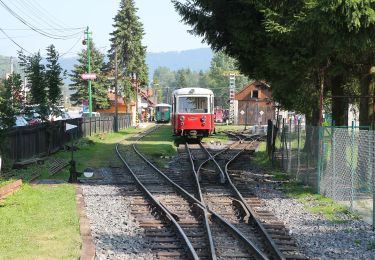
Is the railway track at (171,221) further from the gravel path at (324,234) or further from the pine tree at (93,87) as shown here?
the pine tree at (93,87)

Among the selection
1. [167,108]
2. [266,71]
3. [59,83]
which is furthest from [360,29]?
[167,108]

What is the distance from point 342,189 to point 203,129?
815 inches

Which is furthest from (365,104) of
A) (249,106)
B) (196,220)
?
(249,106)

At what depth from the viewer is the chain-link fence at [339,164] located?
1227 centimetres

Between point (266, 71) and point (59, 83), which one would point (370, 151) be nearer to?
point (266, 71)

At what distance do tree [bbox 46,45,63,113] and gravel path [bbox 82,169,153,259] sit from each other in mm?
10157

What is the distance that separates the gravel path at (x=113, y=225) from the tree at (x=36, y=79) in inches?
380

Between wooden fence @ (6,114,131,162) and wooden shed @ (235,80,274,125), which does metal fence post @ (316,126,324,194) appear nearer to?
wooden fence @ (6,114,131,162)

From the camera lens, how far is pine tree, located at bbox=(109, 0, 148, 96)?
75000mm

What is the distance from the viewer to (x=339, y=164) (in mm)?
13867

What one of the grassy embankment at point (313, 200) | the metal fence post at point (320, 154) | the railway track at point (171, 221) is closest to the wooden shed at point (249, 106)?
the grassy embankment at point (313, 200)

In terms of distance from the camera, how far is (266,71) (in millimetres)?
19047

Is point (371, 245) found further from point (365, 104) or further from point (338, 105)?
point (338, 105)

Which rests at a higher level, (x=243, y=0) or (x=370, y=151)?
(x=243, y=0)
